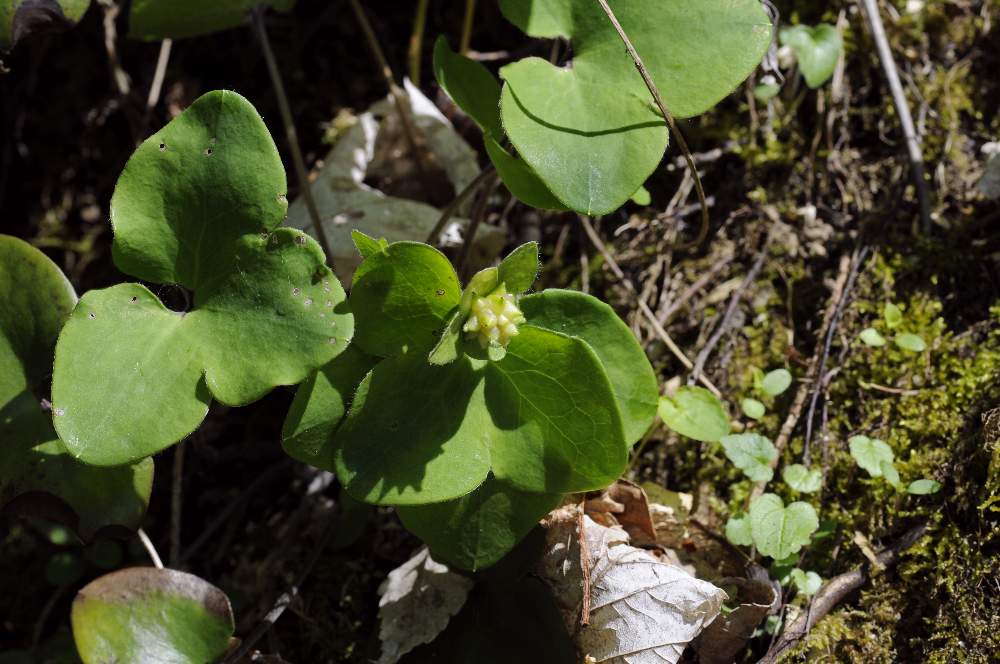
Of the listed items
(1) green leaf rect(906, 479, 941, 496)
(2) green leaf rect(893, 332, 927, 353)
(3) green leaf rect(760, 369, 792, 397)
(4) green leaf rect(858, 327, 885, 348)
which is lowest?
(1) green leaf rect(906, 479, 941, 496)

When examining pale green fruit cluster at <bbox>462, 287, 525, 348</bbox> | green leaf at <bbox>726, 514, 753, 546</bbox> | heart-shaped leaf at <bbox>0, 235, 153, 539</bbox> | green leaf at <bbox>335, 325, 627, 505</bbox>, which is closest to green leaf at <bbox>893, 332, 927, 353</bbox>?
green leaf at <bbox>726, 514, 753, 546</bbox>

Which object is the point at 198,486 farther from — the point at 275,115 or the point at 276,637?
the point at 275,115

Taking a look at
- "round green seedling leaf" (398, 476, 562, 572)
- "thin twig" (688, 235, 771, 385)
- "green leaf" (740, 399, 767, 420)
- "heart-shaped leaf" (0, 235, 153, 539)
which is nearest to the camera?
"round green seedling leaf" (398, 476, 562, 572)

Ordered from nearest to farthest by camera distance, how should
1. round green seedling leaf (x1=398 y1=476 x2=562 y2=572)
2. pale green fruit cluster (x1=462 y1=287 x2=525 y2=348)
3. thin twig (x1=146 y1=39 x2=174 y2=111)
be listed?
1. pale green fruit cluster (x1=462 y1=287 x2=525 y2=348)
2. round green seedling leaf (x1=398 y1=476 x2=562 y2=572)
3. thin twig (x1=146 y1=39 x2=174 y2=111)

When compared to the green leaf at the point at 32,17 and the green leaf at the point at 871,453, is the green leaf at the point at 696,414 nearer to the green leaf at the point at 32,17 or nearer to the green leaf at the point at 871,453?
the green leaf at the point at 871,453

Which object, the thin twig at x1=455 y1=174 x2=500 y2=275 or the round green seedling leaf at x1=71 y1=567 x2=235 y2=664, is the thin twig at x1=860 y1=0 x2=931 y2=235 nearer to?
the thin twig at x1=455 y1=174 x2=500 y2=275
